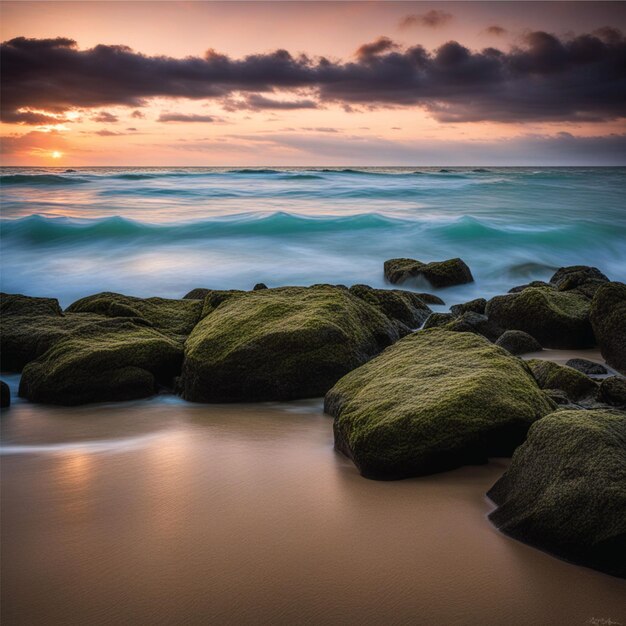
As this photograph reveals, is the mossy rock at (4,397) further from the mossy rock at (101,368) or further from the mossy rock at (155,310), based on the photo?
the mossy rock at (155,310)

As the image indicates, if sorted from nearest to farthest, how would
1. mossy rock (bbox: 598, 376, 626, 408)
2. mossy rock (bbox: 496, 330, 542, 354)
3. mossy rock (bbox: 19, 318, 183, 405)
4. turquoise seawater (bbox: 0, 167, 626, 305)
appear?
mossy rock (bbox: 598, 376, 626, 408), mossy rock (bbox: 19, 318, 183, 405), mossy rock (bbox: 496, 330, 542, 354), turquoise seawater (bbox: 0, 167, 626, 305)

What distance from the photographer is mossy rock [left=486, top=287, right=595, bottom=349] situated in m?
7.20

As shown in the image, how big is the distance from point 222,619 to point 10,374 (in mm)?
4913

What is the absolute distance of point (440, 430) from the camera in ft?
12.2

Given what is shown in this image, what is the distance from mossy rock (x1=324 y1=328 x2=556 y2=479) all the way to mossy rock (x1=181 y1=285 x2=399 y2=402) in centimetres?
115

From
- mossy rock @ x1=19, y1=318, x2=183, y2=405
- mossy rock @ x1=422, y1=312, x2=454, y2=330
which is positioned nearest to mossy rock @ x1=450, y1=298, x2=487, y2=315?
mossy rock @ x1=422, y1=312, x2=454, y2=330

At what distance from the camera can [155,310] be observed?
7.46m

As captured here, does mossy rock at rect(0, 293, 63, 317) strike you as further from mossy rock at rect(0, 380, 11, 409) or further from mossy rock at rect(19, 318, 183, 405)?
mossy rock at rect(0, 380, 11, 409)

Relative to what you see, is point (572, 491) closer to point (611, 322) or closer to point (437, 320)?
point (611, 322)

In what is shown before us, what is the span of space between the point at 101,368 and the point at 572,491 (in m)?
4.17

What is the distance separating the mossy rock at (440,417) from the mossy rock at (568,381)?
853mm

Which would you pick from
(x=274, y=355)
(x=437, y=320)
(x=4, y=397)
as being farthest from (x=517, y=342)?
(x=4, y=397)

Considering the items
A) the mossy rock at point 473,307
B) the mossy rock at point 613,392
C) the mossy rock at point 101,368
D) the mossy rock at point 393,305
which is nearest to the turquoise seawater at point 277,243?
the mossy rock at point 473,307

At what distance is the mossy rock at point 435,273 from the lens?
1099 cm
